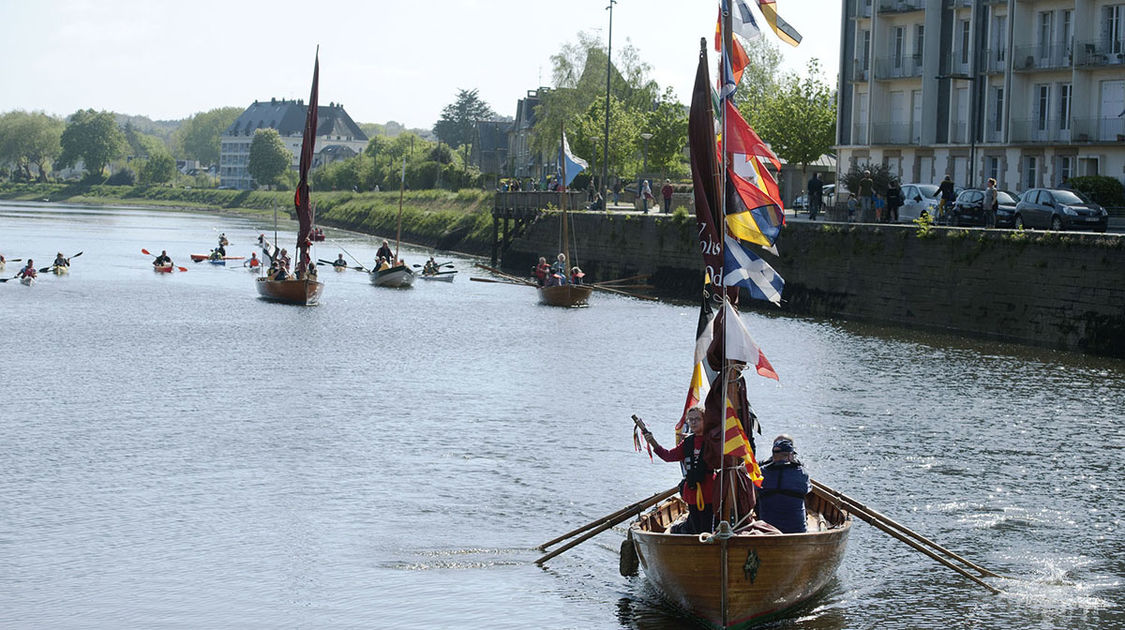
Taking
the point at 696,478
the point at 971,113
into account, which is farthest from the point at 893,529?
the point at 971,113

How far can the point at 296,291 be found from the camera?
189ft

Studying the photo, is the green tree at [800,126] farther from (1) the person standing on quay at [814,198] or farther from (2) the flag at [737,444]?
(2) the flag at [737,444]

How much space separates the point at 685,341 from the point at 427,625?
99.1ft

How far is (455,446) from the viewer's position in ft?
90.4

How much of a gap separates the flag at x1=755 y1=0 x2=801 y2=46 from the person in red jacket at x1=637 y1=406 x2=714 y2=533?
4377 millimetres

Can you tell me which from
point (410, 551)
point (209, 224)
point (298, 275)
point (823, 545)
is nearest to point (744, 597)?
point (823, 545)

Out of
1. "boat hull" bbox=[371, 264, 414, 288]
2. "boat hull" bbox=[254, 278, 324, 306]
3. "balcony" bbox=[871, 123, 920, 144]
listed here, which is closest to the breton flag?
"boat hull" bbox=[254, 278, 324, 306]

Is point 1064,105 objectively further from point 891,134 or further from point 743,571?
point 743,571

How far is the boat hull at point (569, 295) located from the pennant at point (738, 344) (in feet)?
137

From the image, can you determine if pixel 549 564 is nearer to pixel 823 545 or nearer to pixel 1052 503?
pixel 823 545

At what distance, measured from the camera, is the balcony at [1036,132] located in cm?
6009

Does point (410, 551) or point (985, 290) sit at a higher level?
point (985, 290)

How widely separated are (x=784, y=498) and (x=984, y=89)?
2061 inches

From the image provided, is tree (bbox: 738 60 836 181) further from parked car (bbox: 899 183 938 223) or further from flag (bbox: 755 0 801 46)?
flag (bbox: 755 0 801 46)
